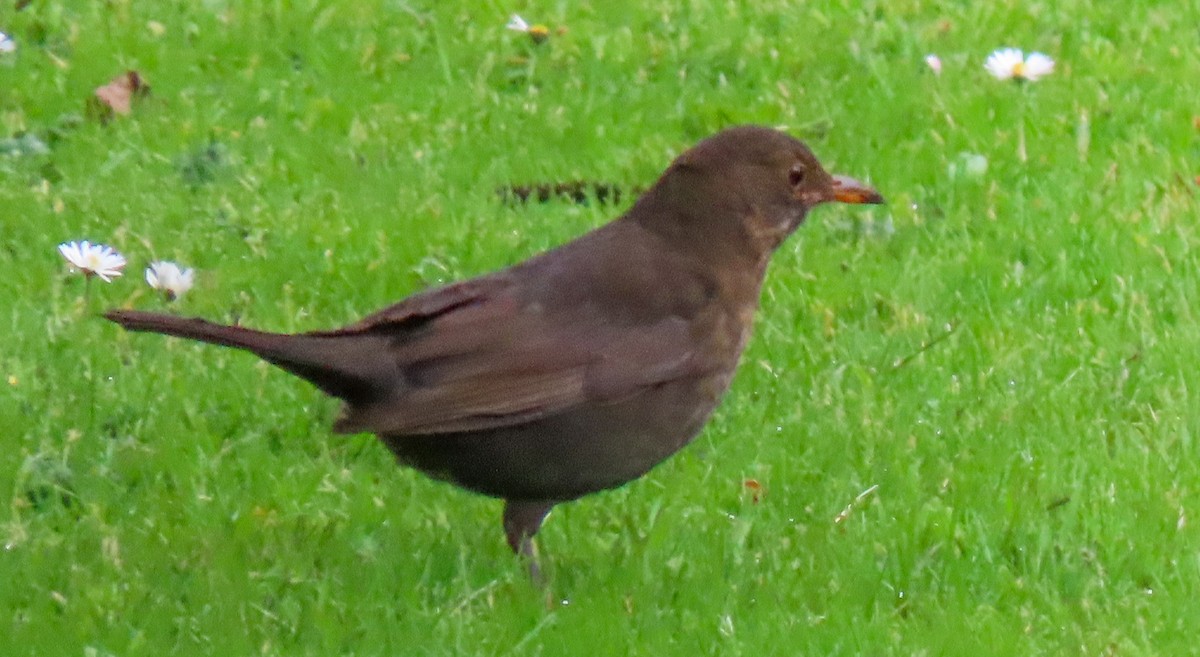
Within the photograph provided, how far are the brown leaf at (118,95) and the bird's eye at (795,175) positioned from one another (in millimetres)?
3351

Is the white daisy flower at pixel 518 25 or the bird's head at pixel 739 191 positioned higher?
the bird's head at pixel 739 191

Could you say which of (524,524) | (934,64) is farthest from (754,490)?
(934,64)

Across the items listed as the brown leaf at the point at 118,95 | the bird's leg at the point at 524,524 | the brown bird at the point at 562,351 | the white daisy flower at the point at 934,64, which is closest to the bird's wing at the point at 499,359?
the brown bird at the point at 562,351

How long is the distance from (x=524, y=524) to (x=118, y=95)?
3.59 metres

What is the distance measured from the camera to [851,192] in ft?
17.5

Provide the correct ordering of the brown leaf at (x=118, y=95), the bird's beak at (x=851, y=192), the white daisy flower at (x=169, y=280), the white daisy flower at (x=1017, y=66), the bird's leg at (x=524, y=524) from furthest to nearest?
the white daisy flower at (x=1017, y=66) < the brown leaf at (x=118, y=95) < the white daisy flower at (x=169, y=280) < the bird's beak at (x=851, y=192) < the bird's leg at (x=524, y=524)

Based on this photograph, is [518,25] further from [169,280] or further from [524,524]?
[524,524]

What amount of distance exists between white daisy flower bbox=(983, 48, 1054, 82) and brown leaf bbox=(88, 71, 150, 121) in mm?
3193

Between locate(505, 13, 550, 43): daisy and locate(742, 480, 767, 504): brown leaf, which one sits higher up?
locate(505, 13, 550, 43): daisy

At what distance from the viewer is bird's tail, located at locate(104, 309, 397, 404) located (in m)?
4.40

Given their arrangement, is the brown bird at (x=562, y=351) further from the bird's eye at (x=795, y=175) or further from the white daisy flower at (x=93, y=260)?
the white daisy flower at (x=93, y=260)

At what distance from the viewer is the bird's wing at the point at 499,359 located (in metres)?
4.51

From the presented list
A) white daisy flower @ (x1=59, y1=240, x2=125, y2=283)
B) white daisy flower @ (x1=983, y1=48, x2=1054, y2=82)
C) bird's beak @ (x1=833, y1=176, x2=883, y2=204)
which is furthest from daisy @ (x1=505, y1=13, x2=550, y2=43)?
bird's beak @ (x1=833, y1=176, x2=883, y2=204)

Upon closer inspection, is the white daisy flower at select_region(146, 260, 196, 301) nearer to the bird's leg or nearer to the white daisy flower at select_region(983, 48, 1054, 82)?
the bird's leg
